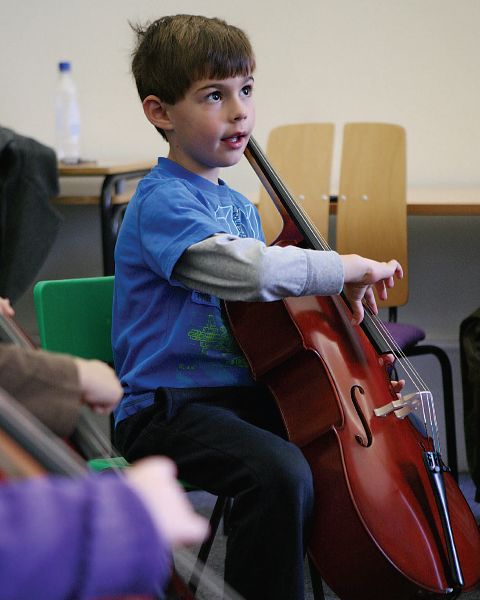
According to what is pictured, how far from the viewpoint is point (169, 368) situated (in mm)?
1009

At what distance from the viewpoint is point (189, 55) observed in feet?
3.36

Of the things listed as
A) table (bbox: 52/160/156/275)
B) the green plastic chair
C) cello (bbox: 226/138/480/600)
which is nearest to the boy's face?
cello (bbox: 226/138/480/600)

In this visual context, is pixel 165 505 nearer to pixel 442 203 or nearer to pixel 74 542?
pixel 74 542

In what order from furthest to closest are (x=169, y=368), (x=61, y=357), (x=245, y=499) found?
(x=169, y=368) → (x=245, y=499) → (x=61, y=357)

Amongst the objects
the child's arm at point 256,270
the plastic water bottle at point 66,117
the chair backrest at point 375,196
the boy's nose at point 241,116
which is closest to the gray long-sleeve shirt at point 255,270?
the child's arm at point 256,270

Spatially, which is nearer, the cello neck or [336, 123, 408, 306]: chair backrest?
the cello neck

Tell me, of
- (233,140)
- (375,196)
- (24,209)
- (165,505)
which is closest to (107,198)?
(24,209)

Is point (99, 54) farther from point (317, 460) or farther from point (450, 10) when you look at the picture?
point (317, 460)

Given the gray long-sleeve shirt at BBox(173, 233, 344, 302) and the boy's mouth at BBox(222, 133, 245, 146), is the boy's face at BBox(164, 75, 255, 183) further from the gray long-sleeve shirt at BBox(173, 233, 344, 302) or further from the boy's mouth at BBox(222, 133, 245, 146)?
the gray long-sleeve shirt at BBox(173, 233, 344, 302)

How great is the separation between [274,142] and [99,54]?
721mm

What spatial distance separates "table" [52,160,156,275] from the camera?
1.76m

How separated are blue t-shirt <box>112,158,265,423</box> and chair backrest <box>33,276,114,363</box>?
11 centimetres

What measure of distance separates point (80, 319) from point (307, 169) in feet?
2.85

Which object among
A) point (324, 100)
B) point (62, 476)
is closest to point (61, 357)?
point (62, 476)
